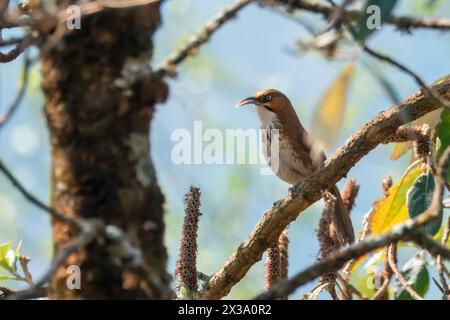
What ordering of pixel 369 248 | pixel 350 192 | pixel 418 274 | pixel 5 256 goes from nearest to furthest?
pixel 369 248 → pixel 418 274 → pixel 5 256 → pixel 350 192

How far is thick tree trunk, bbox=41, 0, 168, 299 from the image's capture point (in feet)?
7.15

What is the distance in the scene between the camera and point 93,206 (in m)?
2.20

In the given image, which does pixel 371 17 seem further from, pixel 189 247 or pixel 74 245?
pixel 189 247

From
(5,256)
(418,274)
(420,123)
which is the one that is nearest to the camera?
(418,274)

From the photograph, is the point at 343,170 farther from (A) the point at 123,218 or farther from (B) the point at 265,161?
(B) the point at 265,161

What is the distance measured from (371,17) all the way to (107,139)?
0.74 meters

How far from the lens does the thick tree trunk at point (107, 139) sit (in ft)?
7.15

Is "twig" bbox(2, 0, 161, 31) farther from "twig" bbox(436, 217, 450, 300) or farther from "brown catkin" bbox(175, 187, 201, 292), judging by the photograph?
"brown catkin" bbox(175, 187, 201, 292)

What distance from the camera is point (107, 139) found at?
2189mm

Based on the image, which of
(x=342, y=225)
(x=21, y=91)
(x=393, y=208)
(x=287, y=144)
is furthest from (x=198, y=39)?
(x=287, y=144)

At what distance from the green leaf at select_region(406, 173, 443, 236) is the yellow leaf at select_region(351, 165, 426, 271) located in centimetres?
45
